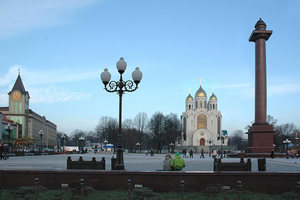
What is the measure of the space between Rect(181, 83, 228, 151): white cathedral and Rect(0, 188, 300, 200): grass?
110616 millimetres

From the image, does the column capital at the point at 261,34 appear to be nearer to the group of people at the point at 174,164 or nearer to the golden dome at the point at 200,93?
the group of people at the point at 174,164

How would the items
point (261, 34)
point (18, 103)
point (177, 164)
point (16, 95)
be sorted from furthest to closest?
point (18, 103) < point (16, 95) < point (261, 34) < point (177, 164)

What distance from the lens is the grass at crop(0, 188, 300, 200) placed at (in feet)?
38.5

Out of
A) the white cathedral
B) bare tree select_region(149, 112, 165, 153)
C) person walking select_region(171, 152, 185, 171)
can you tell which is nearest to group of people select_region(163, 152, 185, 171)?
person walking select_region(171, 152, 185, 171)

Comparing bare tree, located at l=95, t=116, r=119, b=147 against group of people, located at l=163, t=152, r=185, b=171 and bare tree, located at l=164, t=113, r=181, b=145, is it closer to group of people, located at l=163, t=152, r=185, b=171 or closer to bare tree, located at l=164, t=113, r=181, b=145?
bare tree, located at l=164, t=113, r=181, b=145

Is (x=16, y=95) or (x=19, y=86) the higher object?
(x=19, y=86)

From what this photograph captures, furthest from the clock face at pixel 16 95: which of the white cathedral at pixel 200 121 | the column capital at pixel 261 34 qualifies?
the column capital at pixel 261 34

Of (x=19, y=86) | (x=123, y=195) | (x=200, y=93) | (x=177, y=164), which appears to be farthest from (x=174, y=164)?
(x=19, y=86)

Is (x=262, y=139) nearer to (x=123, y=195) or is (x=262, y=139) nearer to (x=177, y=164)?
(x=177, y=164)

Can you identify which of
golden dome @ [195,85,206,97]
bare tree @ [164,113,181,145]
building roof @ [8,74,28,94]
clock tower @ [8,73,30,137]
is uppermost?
building roof @ [8,74,28,94]

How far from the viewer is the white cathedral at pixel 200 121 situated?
122188 millimetres

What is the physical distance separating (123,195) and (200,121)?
115 metres

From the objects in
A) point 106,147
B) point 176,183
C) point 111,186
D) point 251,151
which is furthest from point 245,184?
point 106,147

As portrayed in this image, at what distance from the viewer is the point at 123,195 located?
12164 mm
